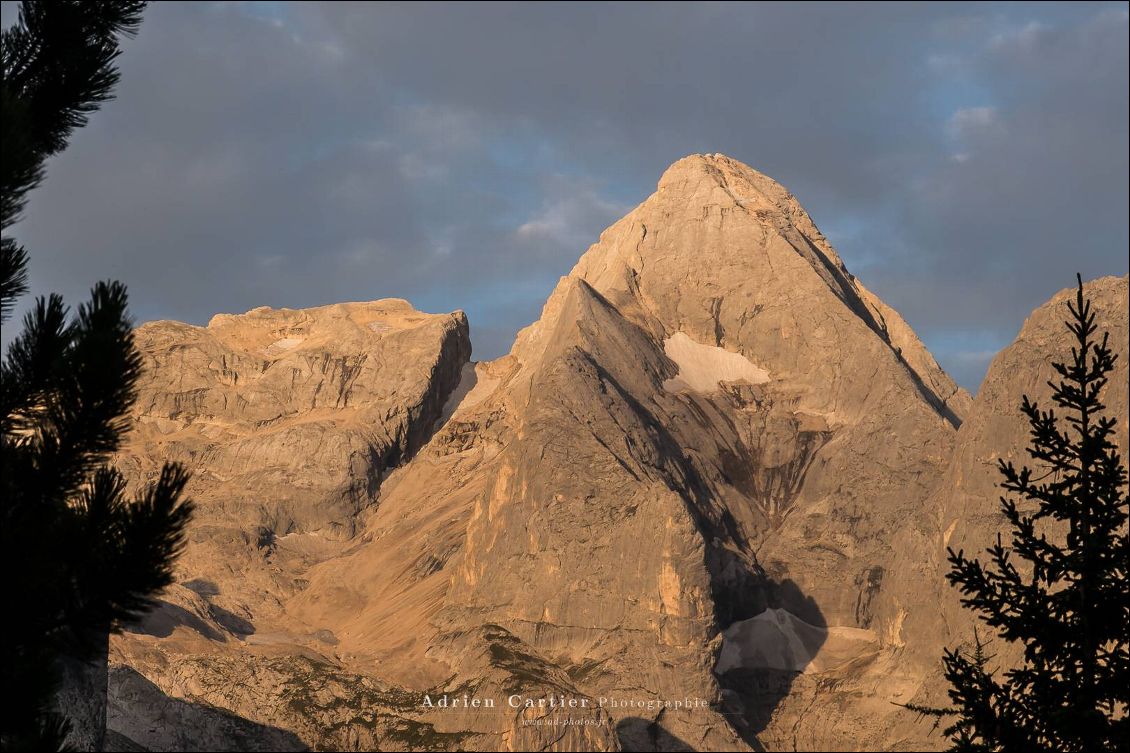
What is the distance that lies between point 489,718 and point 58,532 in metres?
187

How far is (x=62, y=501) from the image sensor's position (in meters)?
17.6

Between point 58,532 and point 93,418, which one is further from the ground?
point 93,418

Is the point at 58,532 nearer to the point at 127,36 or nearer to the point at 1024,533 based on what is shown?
the point at 127,36

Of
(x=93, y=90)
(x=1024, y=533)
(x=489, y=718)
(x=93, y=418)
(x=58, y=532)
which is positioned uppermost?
(x=489, y=718)

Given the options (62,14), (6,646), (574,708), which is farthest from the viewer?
(574,708)

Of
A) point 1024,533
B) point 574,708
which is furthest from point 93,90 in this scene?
point 574,708

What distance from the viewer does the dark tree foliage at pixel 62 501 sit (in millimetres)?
16531

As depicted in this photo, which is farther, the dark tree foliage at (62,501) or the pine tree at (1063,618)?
the pine tree at (1063,618)

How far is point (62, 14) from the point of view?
20.6m

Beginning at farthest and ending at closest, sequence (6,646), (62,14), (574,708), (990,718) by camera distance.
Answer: (574,708), (990,718), (62,14), (6,646)

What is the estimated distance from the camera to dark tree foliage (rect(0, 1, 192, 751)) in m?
16.5

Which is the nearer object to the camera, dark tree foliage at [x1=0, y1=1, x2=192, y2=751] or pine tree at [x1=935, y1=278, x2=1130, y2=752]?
dark tree foliage at [x1=0, y1=1, x2=192, y2=751]

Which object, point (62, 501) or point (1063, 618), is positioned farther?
point (1063, 618)

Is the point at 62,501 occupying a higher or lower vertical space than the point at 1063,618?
lower
